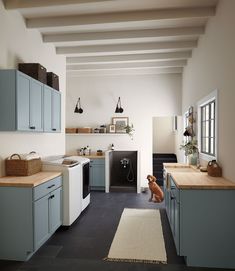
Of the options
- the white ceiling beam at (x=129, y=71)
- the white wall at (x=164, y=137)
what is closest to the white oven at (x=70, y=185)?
the white ceiling beam at (x=129, y=71)

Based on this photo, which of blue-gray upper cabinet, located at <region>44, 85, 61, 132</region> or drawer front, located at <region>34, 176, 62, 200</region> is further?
blue-gray upper cabinet, located at <region>44, 85, 61, 132</region>

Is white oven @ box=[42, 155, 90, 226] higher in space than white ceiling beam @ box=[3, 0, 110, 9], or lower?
lower

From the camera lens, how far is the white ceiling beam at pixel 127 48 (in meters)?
4.34

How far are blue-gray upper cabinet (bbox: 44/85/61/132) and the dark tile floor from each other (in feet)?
5.24

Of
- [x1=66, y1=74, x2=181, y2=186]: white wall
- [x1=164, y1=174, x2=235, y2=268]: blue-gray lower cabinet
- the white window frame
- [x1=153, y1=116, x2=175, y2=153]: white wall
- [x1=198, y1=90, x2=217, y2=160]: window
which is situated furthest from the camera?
[x1=153, y1=116, x2=175, y2=153]: white wall

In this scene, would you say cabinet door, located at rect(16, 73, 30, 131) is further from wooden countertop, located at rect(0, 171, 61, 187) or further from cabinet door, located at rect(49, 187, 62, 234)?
cabinet door, located at rect(49, 187, 62, 234)

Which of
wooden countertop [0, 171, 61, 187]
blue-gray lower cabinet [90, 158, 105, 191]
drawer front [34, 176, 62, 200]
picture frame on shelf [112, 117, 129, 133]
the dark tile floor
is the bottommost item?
the dark tile floor

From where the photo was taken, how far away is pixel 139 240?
125 inches

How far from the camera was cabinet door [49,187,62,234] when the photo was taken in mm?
3102

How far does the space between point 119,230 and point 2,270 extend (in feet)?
5.30

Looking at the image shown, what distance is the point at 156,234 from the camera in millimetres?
3367

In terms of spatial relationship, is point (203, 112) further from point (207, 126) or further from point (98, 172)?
point (98, 172)

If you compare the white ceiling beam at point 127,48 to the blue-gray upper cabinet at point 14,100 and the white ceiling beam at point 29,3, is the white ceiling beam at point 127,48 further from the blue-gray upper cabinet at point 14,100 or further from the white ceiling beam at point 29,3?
the blue-gray upper cabinet at point 14,100

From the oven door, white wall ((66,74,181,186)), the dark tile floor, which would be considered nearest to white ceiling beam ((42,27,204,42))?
the oven door
